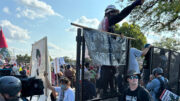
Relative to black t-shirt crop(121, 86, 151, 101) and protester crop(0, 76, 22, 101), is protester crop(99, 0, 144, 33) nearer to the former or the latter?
black t-shirt crop(121, 86, 151, 101)

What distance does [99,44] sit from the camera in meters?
3.62

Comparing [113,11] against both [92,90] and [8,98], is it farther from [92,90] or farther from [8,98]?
[8,98]

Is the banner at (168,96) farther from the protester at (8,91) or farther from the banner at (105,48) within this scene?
the protester at (8,91)

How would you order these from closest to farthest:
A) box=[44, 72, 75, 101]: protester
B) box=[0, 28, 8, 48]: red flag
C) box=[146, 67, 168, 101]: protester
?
box=[44, 72, 75, 101]: protester → box=[146, 67, 168, 101]: protester → box=[0, 28, 8, 48]: red flag

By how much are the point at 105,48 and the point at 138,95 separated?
1151mm

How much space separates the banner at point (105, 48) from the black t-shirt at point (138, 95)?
750mm

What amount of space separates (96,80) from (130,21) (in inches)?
436

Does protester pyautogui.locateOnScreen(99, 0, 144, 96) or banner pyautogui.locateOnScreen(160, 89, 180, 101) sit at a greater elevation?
protester pyautogui.locateOnScreen(99, 0, 144, 96)

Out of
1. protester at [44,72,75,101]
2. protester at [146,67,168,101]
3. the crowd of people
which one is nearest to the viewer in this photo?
the crowd of people

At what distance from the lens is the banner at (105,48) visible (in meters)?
3.39

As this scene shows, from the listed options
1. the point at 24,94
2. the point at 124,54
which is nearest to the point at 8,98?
the point at 24,94

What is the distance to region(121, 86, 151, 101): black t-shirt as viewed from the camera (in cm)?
333

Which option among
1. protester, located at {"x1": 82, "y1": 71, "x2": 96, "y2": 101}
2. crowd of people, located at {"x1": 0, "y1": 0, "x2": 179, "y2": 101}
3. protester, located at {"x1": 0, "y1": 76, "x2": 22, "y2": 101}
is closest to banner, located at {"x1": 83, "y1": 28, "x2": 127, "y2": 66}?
crowd of people, located at {"x1": 0, "y1": 0, "x2": 179, "y2": 101}

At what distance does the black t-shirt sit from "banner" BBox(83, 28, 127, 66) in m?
0.75
